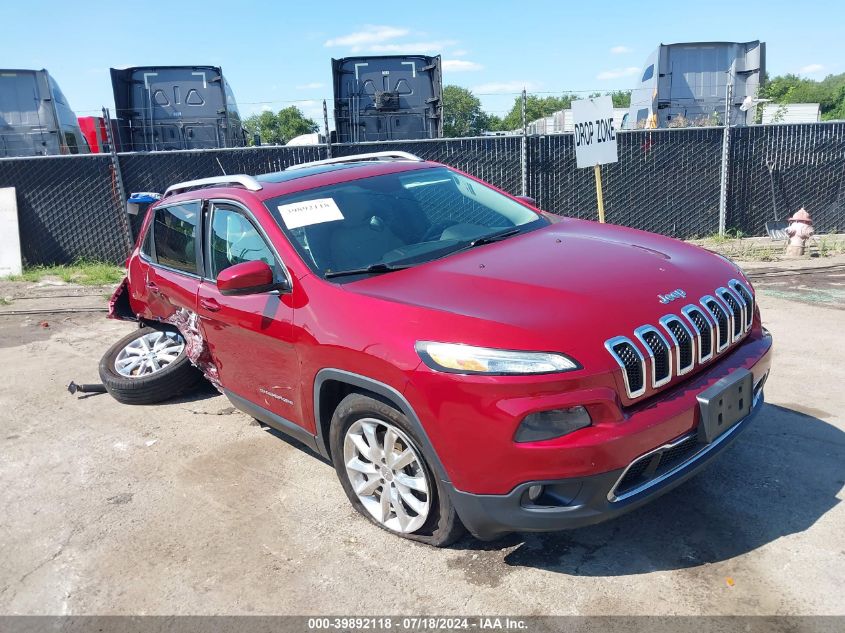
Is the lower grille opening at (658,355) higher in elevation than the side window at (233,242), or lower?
lower

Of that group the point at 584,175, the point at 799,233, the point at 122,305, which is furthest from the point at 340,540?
the point at 584,175

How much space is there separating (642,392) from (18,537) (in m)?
3.29

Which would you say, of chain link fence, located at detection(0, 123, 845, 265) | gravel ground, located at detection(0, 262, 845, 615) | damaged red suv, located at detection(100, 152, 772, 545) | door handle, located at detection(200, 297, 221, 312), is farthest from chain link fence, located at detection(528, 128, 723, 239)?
door handle, located at detection(200, 297, 221, 312)

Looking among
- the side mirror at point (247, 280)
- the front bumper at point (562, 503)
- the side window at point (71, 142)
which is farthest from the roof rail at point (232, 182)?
the side window at point (71, 142)

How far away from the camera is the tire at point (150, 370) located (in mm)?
5191

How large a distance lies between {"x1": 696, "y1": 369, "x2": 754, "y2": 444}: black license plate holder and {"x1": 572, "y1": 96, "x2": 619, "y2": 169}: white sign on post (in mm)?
5251

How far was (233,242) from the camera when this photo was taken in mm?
3939

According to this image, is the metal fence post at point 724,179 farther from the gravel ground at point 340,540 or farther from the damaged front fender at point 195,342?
the damaged front fender at point 195,342

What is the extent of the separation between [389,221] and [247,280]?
2.90ft

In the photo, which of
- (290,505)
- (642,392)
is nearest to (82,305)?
(290,505)

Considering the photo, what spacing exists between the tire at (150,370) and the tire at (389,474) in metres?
2.39

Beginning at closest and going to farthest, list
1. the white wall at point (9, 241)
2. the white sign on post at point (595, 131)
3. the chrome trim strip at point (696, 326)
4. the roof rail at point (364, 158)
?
1. the chrome trim strip at point (696, 326)
2. the roof rail at point (364, 158)
3. the white sign on post at point (595, 131)
4. the white wall at point (9, 241)

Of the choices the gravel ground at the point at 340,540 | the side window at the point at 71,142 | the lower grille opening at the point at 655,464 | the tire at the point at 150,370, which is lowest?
the gravel ground at the point at 340,540

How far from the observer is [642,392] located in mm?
2613
